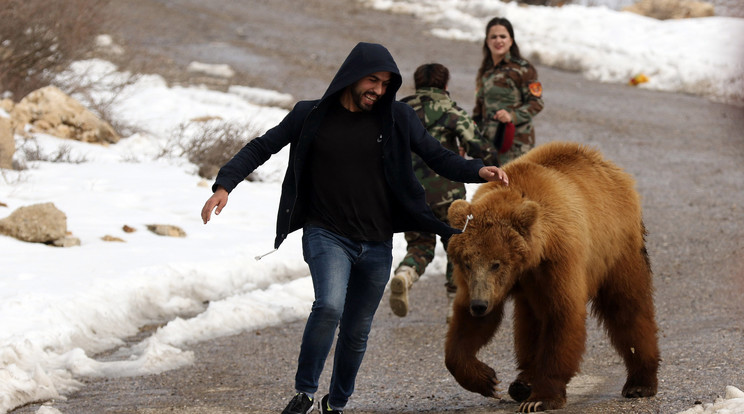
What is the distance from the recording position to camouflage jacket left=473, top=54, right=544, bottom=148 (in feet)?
28.2

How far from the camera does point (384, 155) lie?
16.2 ft

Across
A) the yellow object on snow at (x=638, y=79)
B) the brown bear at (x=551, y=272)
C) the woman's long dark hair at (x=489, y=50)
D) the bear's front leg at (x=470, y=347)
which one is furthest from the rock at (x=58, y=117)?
the yellow object on snow at (x=638, y=79)

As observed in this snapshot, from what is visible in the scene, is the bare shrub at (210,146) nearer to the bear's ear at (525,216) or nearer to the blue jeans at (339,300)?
the blue jeans at (339,300)

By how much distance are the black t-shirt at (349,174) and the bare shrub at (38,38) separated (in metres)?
9.13

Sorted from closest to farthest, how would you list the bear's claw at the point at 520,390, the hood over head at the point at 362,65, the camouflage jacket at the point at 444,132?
the hood over head at the point at 362,65 < the bear's claw at the point at 520,390 < the camouflage jacket at the point at 444,132

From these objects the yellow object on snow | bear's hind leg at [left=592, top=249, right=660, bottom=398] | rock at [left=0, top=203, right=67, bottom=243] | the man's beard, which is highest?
the man's beard

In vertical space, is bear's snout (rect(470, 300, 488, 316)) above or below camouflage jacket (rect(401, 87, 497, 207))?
below

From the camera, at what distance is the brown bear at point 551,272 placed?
5.21 metres

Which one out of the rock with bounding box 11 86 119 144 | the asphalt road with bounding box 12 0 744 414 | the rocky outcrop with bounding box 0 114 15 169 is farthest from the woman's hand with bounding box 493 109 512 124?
the rock with bounding box 11 86 119 144

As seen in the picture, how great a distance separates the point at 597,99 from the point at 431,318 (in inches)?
442

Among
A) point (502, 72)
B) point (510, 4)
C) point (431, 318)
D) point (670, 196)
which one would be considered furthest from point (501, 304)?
point (510, 4)

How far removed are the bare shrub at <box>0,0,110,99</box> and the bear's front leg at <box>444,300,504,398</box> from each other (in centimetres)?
920

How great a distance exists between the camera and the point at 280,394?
6062mm

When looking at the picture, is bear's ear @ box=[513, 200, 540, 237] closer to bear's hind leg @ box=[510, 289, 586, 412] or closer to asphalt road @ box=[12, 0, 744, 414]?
bear's hind leg @ box=[510, 289, 586, 412]
